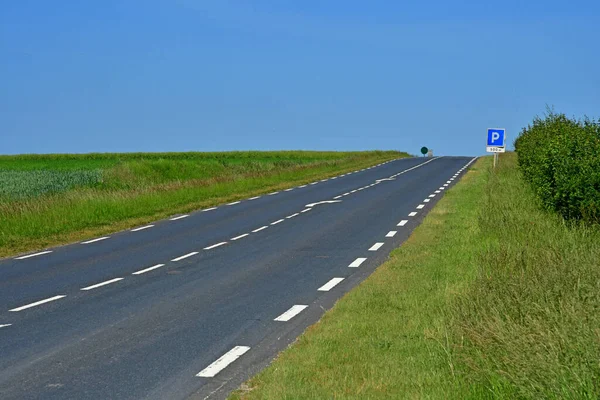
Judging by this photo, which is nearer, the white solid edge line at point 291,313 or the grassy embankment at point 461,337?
the grassy embankment at point 461,337

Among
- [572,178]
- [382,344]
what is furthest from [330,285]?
[572,178]

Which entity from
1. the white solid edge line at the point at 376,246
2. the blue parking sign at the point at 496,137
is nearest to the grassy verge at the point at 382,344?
the white solid edge line at the point at 376,246

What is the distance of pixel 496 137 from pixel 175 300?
94.5ft

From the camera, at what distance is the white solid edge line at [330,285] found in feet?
36.1

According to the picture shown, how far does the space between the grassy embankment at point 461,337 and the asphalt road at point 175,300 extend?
59cm

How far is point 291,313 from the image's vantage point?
9.43 meters

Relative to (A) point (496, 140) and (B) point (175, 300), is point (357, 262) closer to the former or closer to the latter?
(B) point (175, 300)

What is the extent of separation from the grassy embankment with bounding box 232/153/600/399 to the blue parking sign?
1009 inches

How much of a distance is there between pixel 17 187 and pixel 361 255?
1829cm

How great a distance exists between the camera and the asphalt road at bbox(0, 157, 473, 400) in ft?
22.7

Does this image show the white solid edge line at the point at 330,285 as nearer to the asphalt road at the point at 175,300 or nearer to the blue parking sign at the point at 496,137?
the asphalt road at the point at 175,300

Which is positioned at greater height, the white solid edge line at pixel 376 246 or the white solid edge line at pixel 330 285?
the white solid edge line at pixel 330 285

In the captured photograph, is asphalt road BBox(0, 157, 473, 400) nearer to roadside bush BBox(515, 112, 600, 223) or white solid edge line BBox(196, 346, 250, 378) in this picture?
white solid edge line BBox(196, 346, 250, 378)

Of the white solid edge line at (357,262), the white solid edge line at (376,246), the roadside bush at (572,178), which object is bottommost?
the white solid edge line at (376,246)
